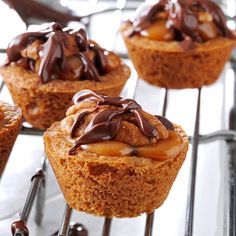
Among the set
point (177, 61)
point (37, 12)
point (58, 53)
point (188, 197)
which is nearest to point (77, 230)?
point (188, 197)

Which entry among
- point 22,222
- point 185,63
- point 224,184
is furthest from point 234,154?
point 22,222

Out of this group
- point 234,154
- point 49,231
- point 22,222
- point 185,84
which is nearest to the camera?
point 22,222

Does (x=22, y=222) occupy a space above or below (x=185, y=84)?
below

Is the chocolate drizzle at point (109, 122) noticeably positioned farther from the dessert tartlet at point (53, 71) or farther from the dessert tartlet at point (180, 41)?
the dessert tartlet at point (180, 41)

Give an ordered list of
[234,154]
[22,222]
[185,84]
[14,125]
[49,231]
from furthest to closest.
A: [185,84] → [234,154] → [49,231] → [14,125] → [22,222]

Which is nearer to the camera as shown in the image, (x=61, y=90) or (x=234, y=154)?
(x=61, y=90)

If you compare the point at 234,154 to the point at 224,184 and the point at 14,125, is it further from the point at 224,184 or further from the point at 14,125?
the point at 14,125

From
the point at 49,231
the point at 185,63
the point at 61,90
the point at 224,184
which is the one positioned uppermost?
the point at 185,63

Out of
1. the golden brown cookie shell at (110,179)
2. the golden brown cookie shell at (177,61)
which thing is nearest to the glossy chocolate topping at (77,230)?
the golden brown cookie shell at (110,179)
